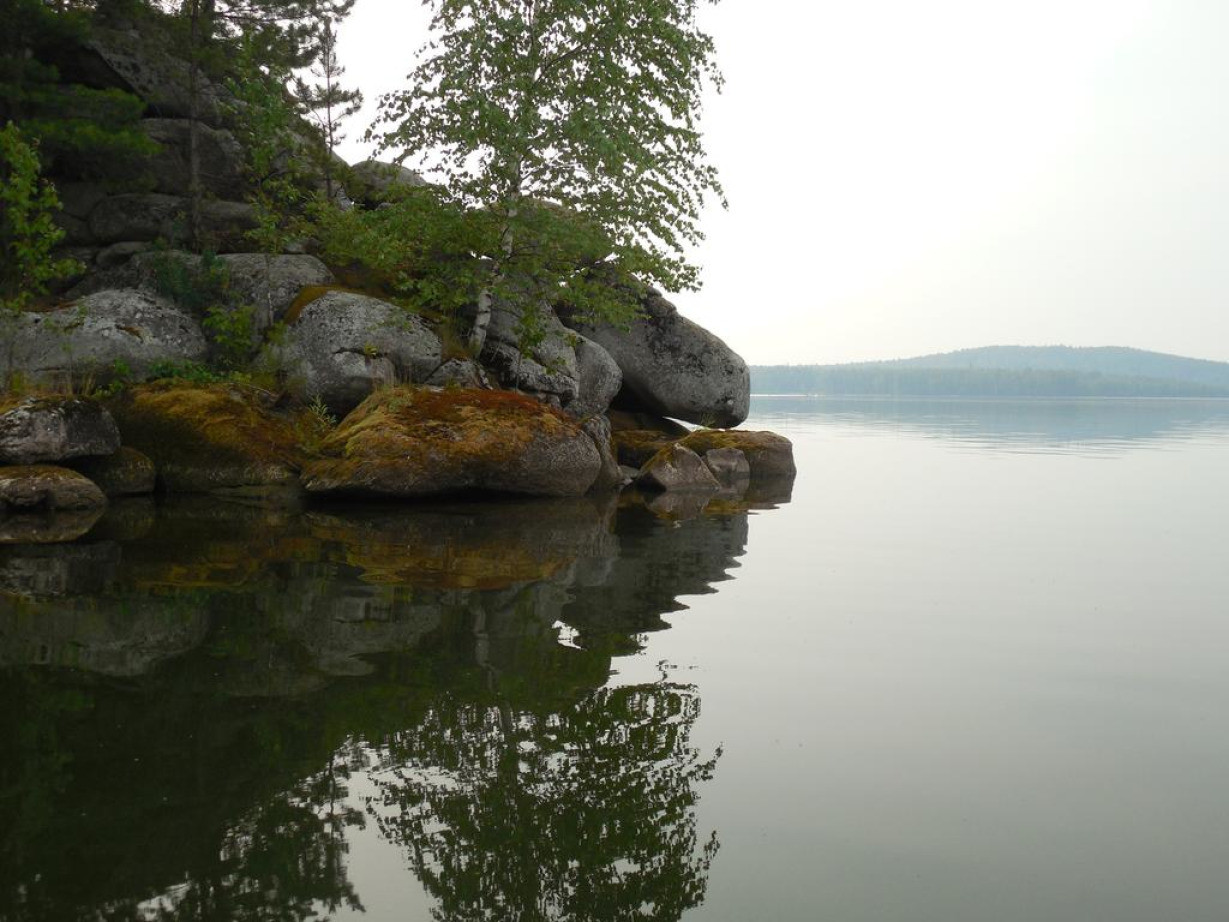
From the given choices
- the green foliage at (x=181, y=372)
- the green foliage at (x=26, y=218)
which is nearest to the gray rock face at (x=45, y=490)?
the green foliage at (x=181, y=372)

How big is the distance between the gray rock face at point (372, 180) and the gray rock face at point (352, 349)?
6473 millimetres

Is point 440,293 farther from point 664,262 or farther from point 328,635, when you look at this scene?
point 328,635

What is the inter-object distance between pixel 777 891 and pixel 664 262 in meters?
18.2

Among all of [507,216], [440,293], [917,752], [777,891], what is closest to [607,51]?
[507,216]

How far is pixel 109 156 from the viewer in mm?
21375

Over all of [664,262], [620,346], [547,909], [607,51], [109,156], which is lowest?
[547,909]

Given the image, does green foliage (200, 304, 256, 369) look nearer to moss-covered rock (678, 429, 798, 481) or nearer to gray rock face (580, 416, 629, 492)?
gray rock face (580, 416, 629, 492)

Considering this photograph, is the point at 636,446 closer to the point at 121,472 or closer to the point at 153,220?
the point at 121,472

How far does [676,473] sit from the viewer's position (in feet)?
63.7

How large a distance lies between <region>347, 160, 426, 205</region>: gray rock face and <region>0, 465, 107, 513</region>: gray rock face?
41.6 feet

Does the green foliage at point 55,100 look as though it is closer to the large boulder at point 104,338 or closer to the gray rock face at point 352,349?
the large boulder at point 104,338

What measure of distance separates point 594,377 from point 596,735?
1774cm

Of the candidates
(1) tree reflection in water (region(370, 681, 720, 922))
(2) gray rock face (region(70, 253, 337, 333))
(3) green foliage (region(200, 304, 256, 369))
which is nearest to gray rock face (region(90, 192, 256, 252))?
(2) gray rock face (region(70, 253, 337, 333))

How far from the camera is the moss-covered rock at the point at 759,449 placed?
22.5m
